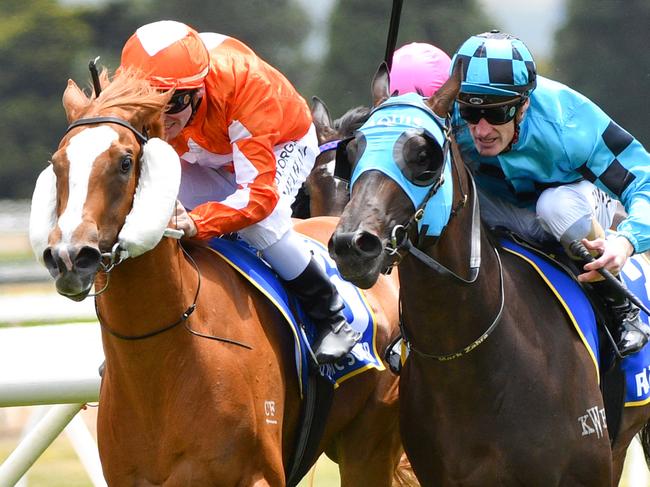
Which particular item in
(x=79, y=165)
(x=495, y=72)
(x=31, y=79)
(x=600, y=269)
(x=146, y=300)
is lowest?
(x=31, y=79)

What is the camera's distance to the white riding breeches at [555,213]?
14.9ft

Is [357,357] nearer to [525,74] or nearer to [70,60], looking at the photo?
[525,74]

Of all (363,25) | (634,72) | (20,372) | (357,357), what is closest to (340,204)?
(357,357)

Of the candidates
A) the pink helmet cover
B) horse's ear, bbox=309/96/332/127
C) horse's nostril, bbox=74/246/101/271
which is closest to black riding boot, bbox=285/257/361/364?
horse's nostril, bbox=74/246/101/271

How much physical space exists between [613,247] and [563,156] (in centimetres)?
42

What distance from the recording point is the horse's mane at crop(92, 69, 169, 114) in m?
4.09

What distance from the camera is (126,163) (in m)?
3.94

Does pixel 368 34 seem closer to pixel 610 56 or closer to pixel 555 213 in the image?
pixel 610 56

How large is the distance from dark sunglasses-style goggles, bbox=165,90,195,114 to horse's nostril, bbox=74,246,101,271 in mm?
855

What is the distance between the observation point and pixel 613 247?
4.38 metres

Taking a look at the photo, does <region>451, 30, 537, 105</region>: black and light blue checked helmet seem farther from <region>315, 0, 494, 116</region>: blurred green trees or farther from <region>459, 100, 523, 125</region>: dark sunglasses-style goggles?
<region>315, 0, 494, 116</region>: blurred green trees

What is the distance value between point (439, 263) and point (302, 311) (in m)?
0.92

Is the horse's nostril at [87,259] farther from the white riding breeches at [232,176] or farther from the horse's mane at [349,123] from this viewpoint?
the horse's mane at [349,123]

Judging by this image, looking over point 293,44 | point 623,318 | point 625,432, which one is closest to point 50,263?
point 623,318
